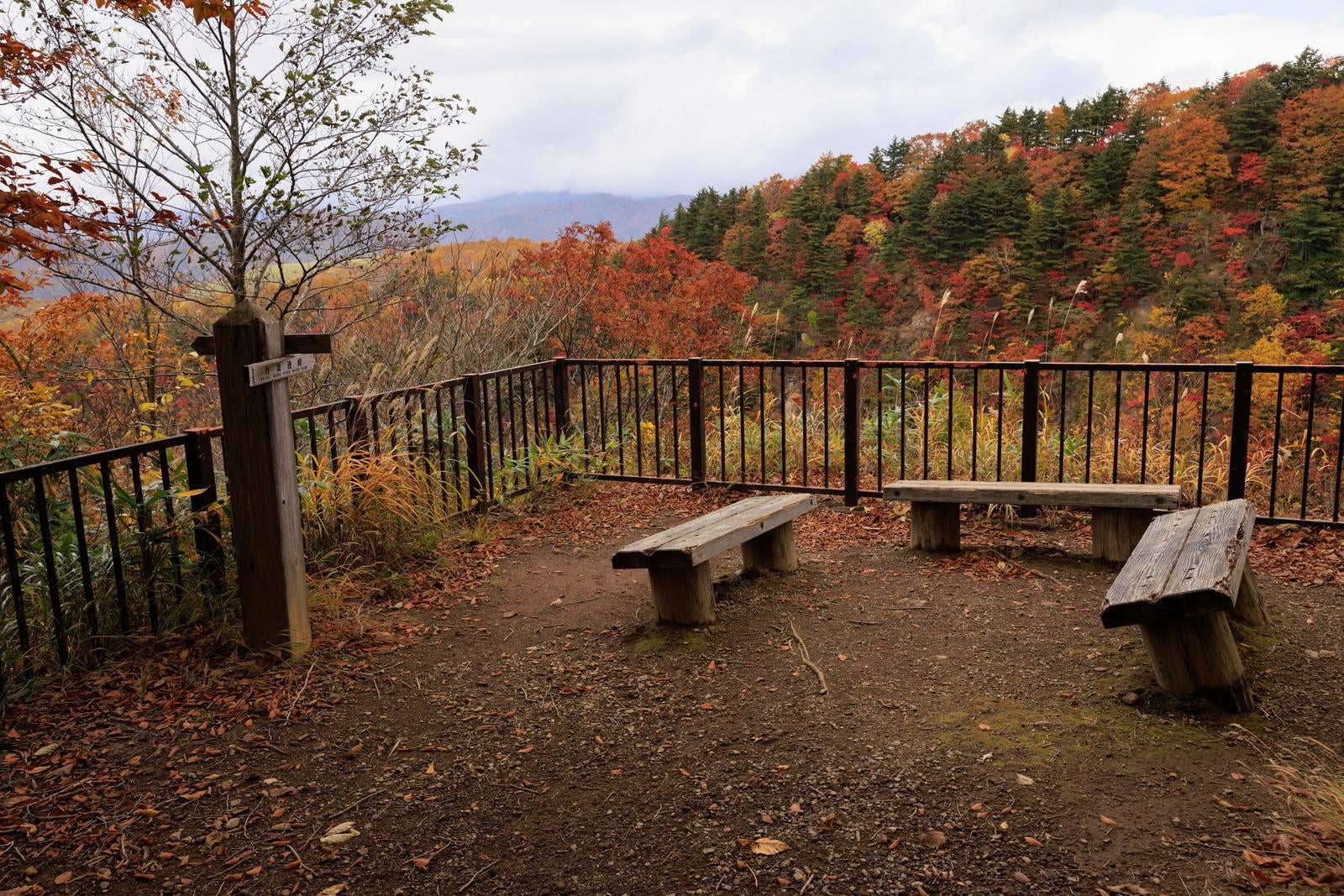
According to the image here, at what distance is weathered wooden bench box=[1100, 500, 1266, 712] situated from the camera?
2.97m

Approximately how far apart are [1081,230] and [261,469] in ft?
76.1

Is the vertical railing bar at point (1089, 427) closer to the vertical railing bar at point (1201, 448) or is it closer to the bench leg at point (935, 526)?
the vertical railing bar at point (1201, 448)

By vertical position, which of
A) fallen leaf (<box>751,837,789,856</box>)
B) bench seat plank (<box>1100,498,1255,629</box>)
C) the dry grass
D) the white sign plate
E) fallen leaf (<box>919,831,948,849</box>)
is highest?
the white sign plate

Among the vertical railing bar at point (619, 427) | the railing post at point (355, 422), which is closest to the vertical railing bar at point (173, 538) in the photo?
the railing post at point (355, 422)

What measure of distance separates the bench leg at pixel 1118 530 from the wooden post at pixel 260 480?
4.33 metres

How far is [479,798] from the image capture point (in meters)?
2.91

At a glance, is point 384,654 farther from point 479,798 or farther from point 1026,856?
point 1026,856

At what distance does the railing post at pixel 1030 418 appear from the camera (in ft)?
19.4

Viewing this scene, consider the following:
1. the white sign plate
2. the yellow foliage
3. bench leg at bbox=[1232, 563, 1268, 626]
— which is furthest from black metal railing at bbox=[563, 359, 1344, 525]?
the yellow foliage

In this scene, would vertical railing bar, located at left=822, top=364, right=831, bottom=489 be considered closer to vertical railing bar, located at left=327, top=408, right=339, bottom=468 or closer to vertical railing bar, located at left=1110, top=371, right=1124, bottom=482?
vertical railing bar, located at left=1110, top=371, right=1124, bottom=482

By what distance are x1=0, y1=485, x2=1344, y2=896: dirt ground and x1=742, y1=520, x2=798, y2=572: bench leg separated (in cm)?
34

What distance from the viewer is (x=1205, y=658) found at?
10.4ft

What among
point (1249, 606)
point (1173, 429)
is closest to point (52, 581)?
point (1249, 606)

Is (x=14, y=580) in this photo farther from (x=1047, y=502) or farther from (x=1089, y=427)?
(x=1089, y=427)
